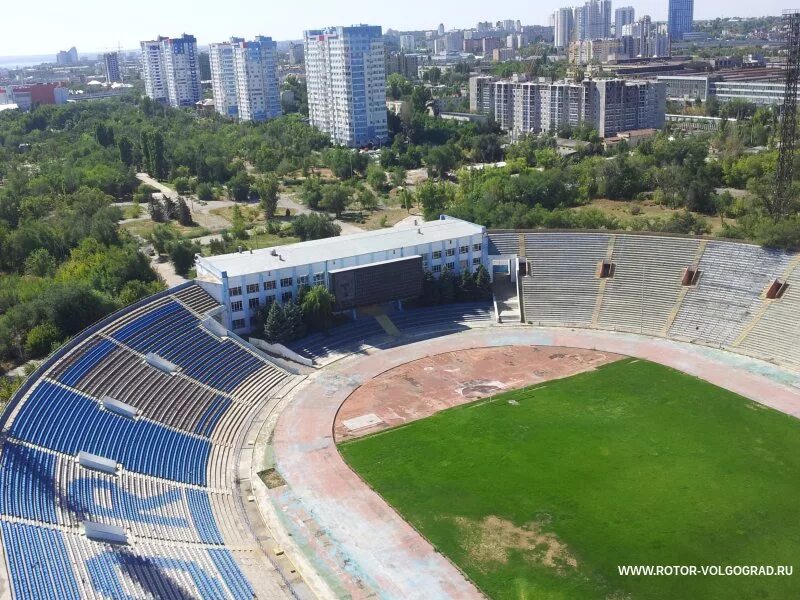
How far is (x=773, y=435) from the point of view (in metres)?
35.9

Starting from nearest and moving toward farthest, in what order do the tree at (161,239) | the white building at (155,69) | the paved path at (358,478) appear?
1. the paved path at (358,478)
2. the tree at (161,239)
3. the white building at (155,69)

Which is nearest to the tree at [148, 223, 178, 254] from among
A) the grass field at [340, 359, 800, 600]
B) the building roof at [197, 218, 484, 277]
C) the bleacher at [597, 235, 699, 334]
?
the building roof at [197, 218, 484, 277]

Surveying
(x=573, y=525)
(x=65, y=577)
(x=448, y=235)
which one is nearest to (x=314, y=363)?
(x=448, y=235)

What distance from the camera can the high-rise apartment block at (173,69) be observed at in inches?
7224

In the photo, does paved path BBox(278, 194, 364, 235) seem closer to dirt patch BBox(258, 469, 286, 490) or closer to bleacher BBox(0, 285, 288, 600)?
bleacher BBox(0, 285, 288, 600)

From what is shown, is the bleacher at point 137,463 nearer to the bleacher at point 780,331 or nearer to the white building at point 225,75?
the bleacher at point 780,331

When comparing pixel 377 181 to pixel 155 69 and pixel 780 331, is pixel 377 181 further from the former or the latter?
pixel 155 69

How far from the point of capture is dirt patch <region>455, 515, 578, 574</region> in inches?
1103

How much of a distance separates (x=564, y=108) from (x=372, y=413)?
3897 inches

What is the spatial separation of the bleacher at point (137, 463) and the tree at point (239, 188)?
4678 centimetres

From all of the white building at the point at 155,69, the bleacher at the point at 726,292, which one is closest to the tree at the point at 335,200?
the bleacher at the point at 726,292

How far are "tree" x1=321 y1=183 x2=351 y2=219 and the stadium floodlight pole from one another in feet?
136

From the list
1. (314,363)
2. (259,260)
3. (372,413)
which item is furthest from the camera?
(259,260)

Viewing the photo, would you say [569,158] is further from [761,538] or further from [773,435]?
[761,538]
